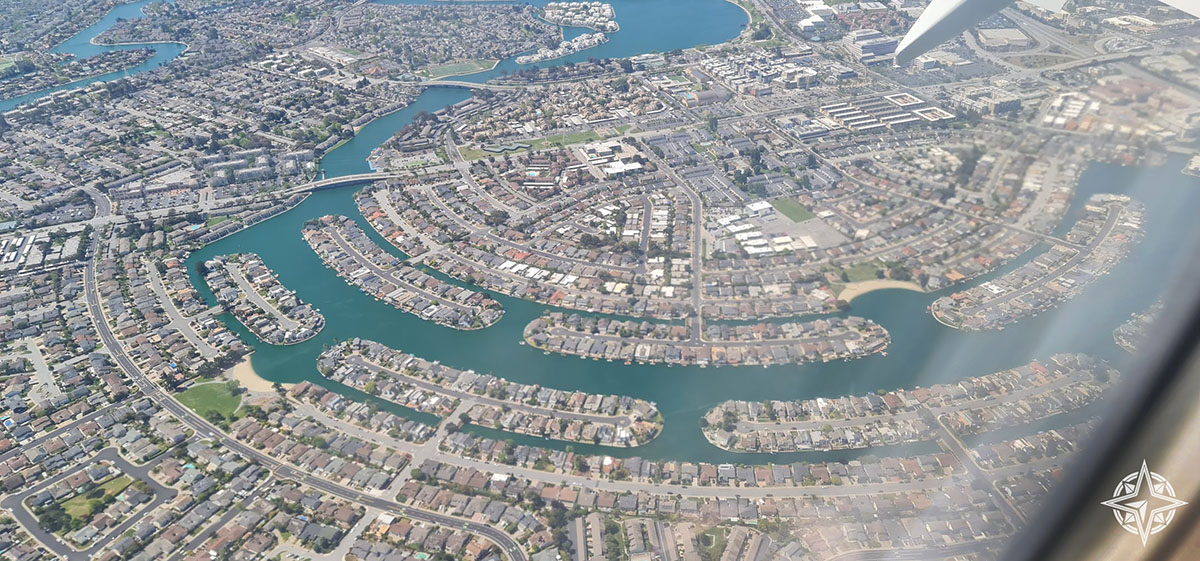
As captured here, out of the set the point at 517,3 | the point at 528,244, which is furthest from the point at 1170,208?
the point at 517,3

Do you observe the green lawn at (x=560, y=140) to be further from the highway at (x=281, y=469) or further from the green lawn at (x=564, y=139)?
the highway at (x=281, y=469)

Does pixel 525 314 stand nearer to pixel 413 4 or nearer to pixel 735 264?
pixel 735 264

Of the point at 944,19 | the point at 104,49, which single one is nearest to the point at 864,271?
the point at 944,19

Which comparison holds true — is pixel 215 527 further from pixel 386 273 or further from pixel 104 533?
pixel 386 273

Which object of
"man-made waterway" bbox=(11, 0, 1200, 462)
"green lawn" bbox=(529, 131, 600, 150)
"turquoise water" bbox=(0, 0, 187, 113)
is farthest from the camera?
"turquoise water" bbox=(0, 0, 187, 113)

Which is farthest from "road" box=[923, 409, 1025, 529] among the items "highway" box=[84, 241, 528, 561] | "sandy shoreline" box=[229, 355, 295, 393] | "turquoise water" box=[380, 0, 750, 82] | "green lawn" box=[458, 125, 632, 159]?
"turquoise water" box=[380, 0, 750, 82]

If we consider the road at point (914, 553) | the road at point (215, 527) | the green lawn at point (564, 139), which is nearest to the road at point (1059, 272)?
the road at point (914, 553)

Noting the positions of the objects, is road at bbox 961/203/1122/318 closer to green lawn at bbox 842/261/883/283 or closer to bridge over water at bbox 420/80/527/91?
green lawn at bbox 842/261/883/283
